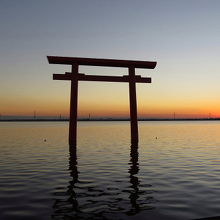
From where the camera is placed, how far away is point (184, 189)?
20.8 feet

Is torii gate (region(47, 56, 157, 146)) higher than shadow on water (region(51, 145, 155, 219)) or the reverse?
higher

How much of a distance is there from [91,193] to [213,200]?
92.0 inches

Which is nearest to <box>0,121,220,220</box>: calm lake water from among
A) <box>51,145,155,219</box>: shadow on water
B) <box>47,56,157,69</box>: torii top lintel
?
<box>51,145,155,219</box>: shadow on water

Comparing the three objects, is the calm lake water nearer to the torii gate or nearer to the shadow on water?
the shadow on water

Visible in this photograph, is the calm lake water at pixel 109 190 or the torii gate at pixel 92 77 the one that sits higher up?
the torii gate at pixel 92 77

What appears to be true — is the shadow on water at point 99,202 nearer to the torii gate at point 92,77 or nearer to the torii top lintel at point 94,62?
the torii gate at point 92,77

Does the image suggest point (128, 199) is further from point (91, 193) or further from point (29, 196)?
point (29, 196)

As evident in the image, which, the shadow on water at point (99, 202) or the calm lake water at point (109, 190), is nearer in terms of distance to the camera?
the shadow on water at point (99, 202)

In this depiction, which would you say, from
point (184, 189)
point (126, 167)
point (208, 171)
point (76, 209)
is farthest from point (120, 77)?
point (76, 209)

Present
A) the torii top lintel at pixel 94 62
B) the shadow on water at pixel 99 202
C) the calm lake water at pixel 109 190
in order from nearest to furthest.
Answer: the shadow on water at pixel 99 202 → the calm lake water at pixel 109 190 → the torii top lintel at pixel 94 62

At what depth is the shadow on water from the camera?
459 centimetres

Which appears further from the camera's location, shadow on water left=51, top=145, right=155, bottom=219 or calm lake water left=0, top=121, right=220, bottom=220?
calm lake water left=0, top=121, right=220, bottom=220

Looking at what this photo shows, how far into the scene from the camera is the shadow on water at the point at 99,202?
459cm

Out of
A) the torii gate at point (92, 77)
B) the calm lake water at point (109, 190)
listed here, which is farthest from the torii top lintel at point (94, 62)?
the calm lake water at point (109, 190)
